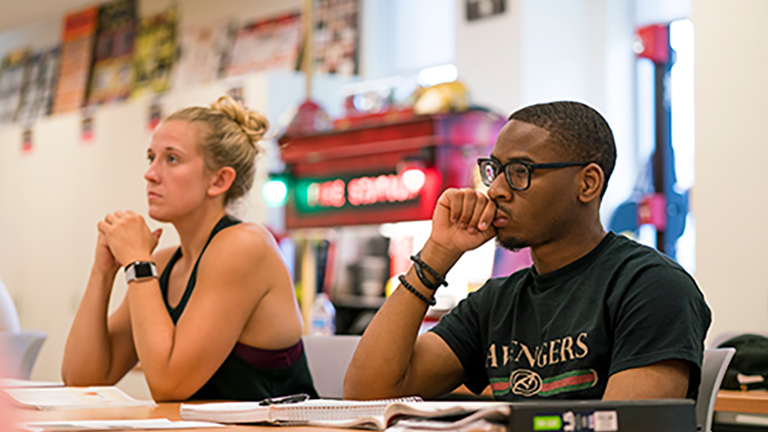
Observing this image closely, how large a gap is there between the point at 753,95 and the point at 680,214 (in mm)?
1721

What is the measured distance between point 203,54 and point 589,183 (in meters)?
6.08

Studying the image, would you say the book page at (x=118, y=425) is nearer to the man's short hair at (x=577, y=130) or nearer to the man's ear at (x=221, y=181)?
the man's short hair at (x=577, y=130)

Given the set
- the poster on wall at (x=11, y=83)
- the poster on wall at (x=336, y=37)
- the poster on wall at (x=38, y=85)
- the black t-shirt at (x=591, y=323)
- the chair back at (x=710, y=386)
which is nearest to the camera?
the black t-shirt at (x=591, y=323)

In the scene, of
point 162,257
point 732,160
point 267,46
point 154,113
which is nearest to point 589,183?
point 162,257

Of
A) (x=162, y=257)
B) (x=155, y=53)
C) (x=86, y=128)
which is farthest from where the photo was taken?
(x=155, y=53)

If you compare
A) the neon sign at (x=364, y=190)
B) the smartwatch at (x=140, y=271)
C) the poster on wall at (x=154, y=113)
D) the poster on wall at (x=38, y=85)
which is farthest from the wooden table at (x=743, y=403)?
the poster on wall at (x=38, y=85)

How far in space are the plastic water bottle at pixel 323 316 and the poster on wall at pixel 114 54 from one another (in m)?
3.58

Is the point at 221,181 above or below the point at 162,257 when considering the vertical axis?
above

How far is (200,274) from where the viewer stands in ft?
6.45

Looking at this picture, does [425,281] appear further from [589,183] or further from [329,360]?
[329,360]

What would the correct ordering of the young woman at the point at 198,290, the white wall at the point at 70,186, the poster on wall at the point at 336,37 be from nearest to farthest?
the young woman at the point at 198,290 → the white wall at the point at 70,186 → the poster on wall at the point at 336,37

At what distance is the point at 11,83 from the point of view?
29.4 feet

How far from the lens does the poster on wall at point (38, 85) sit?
851 cm

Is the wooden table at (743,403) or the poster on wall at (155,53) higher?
the poster on wall at (155,53)
